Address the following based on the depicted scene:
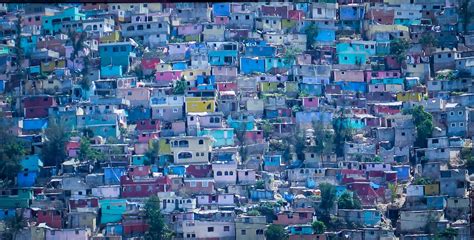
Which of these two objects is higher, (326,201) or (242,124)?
(242,124)

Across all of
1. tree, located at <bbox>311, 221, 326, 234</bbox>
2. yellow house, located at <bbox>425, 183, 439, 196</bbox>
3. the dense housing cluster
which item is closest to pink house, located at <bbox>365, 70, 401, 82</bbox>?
the dense housing cluster

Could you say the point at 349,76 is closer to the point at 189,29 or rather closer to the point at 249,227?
the point at 189,29

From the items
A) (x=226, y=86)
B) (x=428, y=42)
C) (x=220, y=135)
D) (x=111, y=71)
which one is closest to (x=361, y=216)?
(x=220, y=135)

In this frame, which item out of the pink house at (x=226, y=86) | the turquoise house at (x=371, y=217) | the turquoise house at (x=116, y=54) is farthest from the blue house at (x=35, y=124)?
the turquoise house at (x=371, y=217)

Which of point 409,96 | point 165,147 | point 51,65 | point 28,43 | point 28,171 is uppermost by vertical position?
point 28,43

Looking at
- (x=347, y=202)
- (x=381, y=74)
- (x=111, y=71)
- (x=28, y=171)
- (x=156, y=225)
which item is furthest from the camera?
(x=381, y=74)

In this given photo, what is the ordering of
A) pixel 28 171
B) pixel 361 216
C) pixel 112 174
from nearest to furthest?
1. pixel 361 216
2. pixel 112 174
3. pixel 28 171

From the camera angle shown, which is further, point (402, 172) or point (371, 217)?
point (402, 172)

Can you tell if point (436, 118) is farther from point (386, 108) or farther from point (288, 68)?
point (288, 68)
